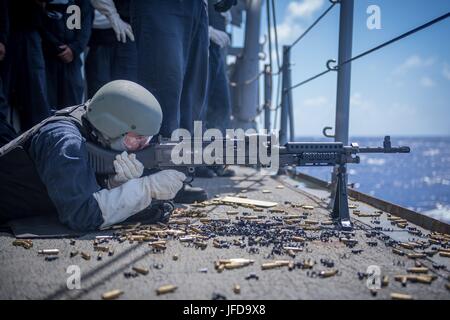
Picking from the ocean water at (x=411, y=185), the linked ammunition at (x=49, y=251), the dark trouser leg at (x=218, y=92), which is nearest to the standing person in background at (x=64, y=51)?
the dark trouser leg at (x=218, y=92)

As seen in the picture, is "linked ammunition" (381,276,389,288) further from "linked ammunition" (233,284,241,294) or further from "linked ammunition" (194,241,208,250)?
"linked ammunition" (194,241,208,250)

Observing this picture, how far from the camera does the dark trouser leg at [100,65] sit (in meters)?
4.61

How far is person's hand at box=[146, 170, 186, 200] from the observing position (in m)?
2.54

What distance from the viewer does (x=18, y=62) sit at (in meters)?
3.72

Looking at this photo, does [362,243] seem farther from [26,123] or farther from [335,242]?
[26,123]

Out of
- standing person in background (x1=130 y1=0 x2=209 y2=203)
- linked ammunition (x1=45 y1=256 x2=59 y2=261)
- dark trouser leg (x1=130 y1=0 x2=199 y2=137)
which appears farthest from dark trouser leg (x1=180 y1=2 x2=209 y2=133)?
linked ammunition (x1=45 y1=256 x2=59 y2=261)

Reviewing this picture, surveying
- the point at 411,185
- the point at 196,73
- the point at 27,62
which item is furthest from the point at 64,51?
the point at 411,185

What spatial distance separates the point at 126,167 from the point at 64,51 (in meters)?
2.34

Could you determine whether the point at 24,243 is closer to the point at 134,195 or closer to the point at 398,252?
the point at 134,195

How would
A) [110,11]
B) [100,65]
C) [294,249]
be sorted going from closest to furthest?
[294,249], [110,11], [100,65]

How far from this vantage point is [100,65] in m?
4.61

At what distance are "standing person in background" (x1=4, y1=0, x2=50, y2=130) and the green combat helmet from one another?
1775mm

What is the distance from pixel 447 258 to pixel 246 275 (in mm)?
1116

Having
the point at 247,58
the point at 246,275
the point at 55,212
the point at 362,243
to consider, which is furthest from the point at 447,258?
the point at 247,58
